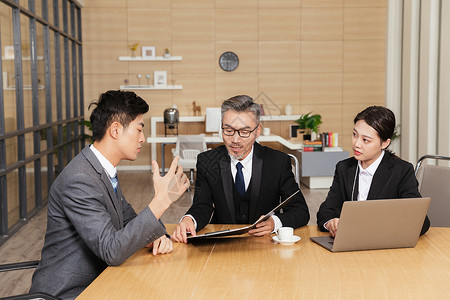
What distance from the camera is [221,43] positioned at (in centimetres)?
980

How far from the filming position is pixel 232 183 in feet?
9.06

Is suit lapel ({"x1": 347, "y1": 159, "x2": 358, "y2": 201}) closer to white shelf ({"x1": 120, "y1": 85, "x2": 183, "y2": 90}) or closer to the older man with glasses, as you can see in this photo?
the older man with glasses

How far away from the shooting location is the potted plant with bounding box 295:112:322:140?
847 cm

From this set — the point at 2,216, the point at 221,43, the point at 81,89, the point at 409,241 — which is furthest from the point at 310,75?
the point at 409,241

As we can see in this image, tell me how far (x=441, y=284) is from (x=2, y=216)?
447 cm

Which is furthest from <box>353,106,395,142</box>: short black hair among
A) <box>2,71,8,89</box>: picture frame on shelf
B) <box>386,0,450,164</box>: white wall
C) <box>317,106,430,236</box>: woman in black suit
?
<box>386,0,450,164</box>: white wall

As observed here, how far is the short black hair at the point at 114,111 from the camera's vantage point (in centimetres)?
208

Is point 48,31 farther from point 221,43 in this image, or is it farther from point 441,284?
point 441,284

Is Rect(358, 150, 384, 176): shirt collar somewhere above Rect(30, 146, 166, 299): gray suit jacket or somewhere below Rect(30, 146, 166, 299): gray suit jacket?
above

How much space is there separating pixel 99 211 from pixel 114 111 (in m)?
0.40

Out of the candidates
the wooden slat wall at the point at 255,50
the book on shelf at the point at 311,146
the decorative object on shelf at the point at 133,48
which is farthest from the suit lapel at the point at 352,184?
the decorative object on shelf at the point at 133,48

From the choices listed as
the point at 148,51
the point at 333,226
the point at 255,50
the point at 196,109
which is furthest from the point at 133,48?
the point at 333,226

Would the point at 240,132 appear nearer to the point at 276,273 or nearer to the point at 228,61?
the point at 276,273

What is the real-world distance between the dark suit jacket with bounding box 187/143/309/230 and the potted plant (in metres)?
5.60
